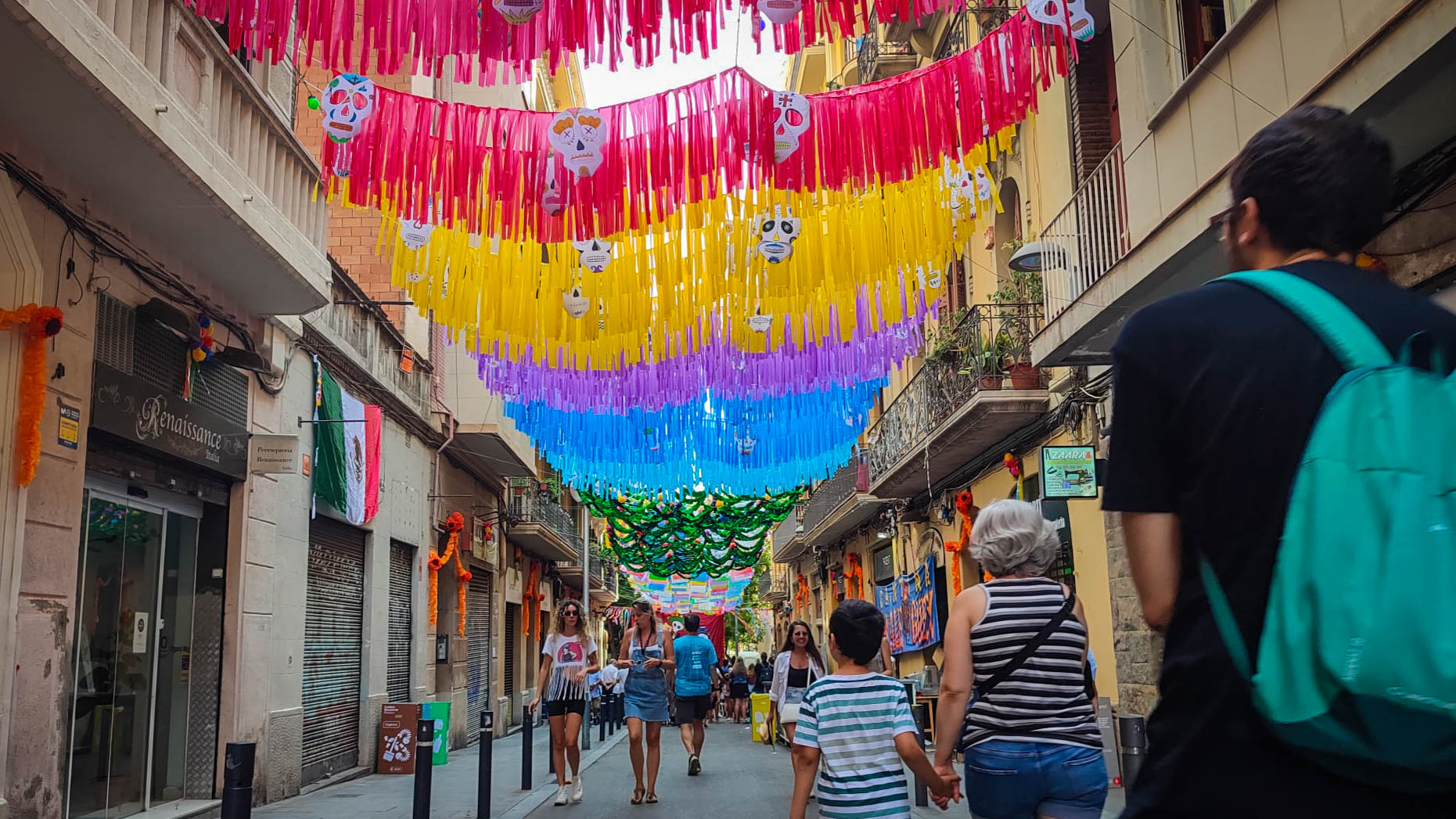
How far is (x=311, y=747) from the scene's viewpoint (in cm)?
1379

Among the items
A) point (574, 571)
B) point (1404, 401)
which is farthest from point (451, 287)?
point (574, 571)

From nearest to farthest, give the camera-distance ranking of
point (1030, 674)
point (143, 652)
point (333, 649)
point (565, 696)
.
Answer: point (1030, 674), point (143, 652), point (565, 696), point (333, 649)

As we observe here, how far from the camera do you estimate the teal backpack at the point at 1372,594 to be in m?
1.26

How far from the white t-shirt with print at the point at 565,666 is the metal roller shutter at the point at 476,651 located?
1129 centimetres

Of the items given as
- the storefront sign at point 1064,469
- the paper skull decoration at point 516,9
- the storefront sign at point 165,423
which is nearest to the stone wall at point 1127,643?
the storefront sign at point 1064,469

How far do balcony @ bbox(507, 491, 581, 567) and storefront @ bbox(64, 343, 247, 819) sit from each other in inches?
630

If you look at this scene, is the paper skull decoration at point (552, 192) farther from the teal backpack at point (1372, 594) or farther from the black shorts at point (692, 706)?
the teal backpack at point (1372, 594)

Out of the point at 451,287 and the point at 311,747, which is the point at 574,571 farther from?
the point at 451,287

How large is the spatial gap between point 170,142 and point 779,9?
13.9 feet

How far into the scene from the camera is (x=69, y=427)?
821 centimetres

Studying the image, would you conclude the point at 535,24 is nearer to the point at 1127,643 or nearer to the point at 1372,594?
the point at 1372,594

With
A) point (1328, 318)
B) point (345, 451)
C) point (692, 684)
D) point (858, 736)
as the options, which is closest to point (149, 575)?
point (345, 451)

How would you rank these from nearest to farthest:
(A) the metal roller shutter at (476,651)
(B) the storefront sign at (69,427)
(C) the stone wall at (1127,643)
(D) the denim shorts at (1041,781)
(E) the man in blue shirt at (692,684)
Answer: (D) the denim shorts at (1041,781) → (B) the storefront sign at (69,427) → (C) the stone wall at (1127,643) → (E) the man in blue shirt at (692,684) → (A) the metal roller shutter at (476,651)

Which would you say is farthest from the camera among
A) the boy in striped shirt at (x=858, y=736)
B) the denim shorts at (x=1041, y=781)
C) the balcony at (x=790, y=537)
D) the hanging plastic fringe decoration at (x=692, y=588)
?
the hanging plastic fringe decoration at (x=692, y=588)
